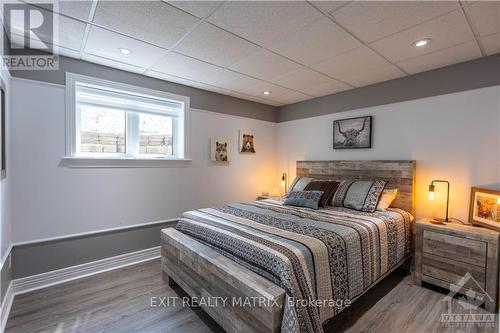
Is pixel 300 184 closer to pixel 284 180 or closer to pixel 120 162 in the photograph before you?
pixel 284 180

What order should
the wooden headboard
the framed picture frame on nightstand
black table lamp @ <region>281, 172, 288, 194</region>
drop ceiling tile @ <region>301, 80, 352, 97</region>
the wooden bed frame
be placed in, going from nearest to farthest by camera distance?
the wooden bed frame → the framed picture frame on nightstand → the wooden headboard → drop ceiling tile @ <region>301, 80, 352, 97</region> → black table lamp @ <region>281, 172, 288, 194</region>

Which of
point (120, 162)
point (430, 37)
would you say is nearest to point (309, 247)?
point (430, 37)

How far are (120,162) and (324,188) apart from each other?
98.1 inches

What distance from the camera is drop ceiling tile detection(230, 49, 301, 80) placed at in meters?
2.45

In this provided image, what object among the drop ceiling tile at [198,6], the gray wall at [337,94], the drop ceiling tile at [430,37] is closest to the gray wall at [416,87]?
the gray wall at [337,94]

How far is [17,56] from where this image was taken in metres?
2.29

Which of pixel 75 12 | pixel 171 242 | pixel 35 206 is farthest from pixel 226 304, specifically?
pixel 75 12

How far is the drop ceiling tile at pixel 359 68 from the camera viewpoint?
2420 millimetres

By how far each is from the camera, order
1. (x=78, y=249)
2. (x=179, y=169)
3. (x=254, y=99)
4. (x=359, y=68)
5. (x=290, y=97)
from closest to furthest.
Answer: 1. (x=78, y=249)
2. (x=359, y=68)
3. (x=179, y=169)
4. (x=290, y=97)
5. (x=254, y=99)

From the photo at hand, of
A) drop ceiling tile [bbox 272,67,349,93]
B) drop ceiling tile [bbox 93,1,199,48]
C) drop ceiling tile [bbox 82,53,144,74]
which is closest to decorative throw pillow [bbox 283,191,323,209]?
drop ceiling tile [bbox 272,67,349,93]

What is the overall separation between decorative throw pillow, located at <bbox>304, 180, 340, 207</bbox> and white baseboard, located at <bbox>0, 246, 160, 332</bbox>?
2.17m

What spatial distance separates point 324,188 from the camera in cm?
304

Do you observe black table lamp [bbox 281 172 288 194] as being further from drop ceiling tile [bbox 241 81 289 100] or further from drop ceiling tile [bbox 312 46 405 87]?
drop ceiling tile [bbox 312 46 405 87]

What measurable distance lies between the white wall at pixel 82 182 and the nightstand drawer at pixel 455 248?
2611mm
